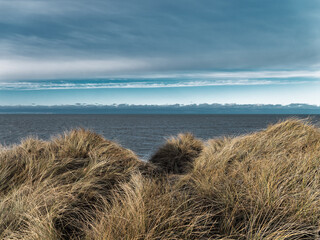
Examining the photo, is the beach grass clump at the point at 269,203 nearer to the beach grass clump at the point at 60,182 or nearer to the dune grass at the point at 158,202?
the dune grass at the point at 158,202

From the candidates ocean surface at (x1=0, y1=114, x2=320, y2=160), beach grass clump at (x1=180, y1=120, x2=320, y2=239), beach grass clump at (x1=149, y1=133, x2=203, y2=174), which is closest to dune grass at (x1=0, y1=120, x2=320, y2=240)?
beach grass clump at (x1=180, y1=120, x2=320, y2=239)

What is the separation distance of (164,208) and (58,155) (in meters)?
4.72

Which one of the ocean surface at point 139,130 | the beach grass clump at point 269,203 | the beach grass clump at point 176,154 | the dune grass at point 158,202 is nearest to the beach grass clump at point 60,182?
the dune grass at point 158,202

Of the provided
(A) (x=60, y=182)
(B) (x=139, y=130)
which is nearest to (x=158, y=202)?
(A) (x=60, y=182)

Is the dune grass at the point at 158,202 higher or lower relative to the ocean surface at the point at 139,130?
→ higher

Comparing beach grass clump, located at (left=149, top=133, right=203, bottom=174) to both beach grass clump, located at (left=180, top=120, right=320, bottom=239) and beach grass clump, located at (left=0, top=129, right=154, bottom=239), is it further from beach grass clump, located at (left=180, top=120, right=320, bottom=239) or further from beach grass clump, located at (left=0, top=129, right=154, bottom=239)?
beach grass clump, located at (left=180, top=120, right=320, bottom=239)

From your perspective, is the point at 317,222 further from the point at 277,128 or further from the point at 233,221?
the point at 277,128

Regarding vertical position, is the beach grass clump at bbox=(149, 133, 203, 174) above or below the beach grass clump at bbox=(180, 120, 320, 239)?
below

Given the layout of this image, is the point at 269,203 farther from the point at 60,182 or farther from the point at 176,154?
the point at 176,154

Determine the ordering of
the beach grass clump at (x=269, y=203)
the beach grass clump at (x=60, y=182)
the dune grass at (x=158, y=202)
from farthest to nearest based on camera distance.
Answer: the beach grass clump at (x=60, y=182) < the beach grass clump at (x=269, y=203) < the dune grass at (x=158, y=202)

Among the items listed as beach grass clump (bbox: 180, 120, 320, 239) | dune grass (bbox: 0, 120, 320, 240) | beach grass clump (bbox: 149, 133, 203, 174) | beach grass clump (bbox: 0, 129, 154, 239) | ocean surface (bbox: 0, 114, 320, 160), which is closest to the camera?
dune grass (bbox: 0, 120, 320, 240)

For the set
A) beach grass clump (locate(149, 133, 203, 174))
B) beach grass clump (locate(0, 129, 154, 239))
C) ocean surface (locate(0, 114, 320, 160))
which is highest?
beach grass clump (locate(0, 129, 154, 239))

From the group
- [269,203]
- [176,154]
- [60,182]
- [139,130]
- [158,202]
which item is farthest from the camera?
[139,130]

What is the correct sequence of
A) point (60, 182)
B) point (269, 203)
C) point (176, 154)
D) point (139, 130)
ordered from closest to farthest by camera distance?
1. point (269, 203)
2. point (60, 182)
3. point (176, 154)
4. point (139, 130)
